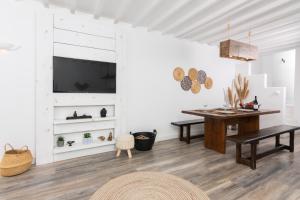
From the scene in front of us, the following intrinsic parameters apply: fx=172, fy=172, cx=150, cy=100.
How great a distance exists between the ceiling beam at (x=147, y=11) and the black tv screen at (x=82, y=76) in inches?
38.3

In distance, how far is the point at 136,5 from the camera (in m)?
2.84

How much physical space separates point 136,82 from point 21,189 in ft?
8.27

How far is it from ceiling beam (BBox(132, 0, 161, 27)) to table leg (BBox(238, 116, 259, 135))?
2.95 metres

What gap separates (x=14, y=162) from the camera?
229cm

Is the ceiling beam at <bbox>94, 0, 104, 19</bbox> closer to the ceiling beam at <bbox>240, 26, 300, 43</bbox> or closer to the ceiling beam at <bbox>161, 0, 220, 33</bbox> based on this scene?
the ceiling beam at <bbox>161, 0, 220, 33</bbox>

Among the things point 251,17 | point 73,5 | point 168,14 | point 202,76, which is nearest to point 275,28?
point 251,17

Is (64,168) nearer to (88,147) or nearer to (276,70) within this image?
(88,147)

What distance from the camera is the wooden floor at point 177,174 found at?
1942 mm

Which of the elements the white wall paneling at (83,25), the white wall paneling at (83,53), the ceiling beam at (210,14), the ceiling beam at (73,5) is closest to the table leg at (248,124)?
the ceiling beam at (210,14)

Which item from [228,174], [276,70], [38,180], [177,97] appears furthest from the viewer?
[276,70]

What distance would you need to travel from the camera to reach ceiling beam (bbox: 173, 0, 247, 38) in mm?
2635

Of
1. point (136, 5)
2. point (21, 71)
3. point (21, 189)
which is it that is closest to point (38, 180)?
point (21, 189)

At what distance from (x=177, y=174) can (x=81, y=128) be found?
179 centimetres

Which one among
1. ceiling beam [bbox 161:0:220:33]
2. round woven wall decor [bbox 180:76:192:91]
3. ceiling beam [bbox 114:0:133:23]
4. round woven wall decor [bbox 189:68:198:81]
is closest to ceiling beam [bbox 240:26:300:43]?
round woven wall decor [bbox 189:68:198:81]
